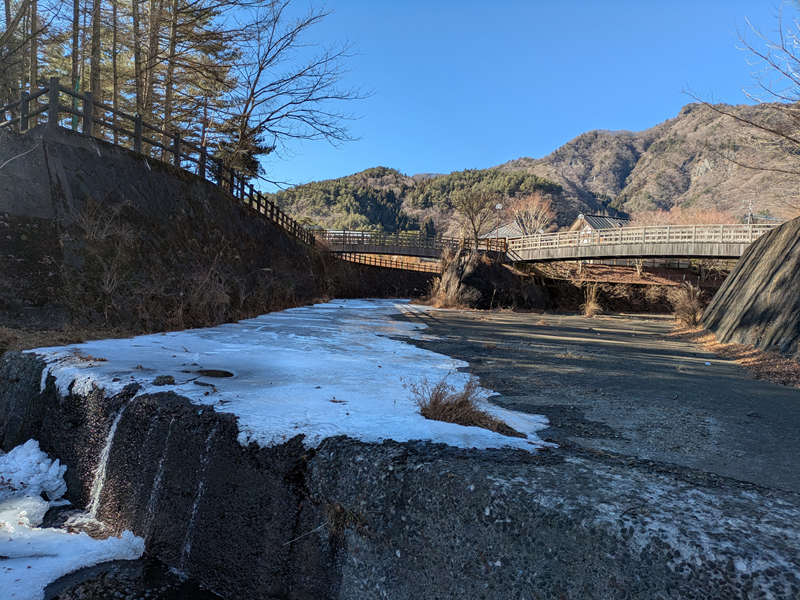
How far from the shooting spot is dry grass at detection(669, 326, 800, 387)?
6.60 m

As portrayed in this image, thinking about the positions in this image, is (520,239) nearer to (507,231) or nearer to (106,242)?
(106,242)

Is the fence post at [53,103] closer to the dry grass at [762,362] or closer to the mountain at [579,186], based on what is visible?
the dry grass at [762,362]

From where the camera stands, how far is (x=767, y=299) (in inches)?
377

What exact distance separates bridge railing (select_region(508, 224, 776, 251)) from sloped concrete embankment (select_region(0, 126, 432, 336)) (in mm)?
26506

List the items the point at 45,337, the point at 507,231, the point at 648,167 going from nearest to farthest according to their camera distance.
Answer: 1. the point at 45,337
2. the point at 507,231
3. the point at 648,167

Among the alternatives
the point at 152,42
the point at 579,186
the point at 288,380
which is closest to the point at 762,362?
the point at 288,380

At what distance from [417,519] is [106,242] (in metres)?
8.15

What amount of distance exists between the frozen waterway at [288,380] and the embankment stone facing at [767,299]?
5.93m

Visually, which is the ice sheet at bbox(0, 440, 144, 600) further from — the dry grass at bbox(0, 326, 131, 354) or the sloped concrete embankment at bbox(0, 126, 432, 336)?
the sloped concrete embankment at bbox(0, 126, 432, 336)

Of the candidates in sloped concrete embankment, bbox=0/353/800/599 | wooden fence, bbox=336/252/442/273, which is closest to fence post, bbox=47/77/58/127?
sloped concrete embankment, bbox=0/353/800/599

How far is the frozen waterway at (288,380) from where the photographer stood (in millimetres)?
3404

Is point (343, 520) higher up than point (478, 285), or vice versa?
point (478, 285)

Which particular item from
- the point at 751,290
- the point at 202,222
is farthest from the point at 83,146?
the point at 751,290

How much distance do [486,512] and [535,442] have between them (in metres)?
1.21
